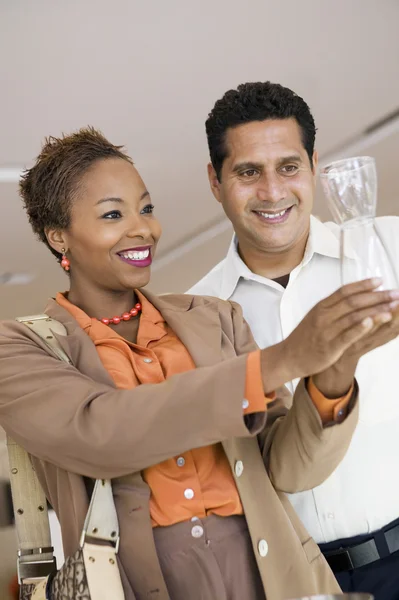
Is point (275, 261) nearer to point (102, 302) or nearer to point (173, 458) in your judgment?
point (102, 302)

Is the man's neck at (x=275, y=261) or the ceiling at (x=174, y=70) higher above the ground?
the ceiling at (x=174, y=70)

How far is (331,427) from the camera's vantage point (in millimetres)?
1782

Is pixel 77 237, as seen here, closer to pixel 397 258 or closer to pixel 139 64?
pixel 397 258

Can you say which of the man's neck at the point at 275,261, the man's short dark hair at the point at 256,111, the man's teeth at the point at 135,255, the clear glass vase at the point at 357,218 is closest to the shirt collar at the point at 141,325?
the man's teeth at the point at 135,255

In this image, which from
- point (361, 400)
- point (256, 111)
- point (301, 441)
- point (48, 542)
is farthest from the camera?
point (256, 111)

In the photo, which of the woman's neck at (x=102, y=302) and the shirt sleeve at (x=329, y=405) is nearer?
the shirt sleeve at (x=329, y=405)

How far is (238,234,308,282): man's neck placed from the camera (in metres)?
2.66

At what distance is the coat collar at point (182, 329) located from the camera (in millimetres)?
1991

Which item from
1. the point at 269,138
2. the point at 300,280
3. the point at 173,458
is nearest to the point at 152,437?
the point at 173,458

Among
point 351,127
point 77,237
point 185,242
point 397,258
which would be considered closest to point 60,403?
point 77,237

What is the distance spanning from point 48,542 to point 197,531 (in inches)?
15.5

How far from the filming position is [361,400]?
7.95ft

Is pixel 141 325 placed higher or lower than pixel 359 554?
higher

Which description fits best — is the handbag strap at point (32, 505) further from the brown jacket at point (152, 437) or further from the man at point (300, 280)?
the man at point (300, 280)
